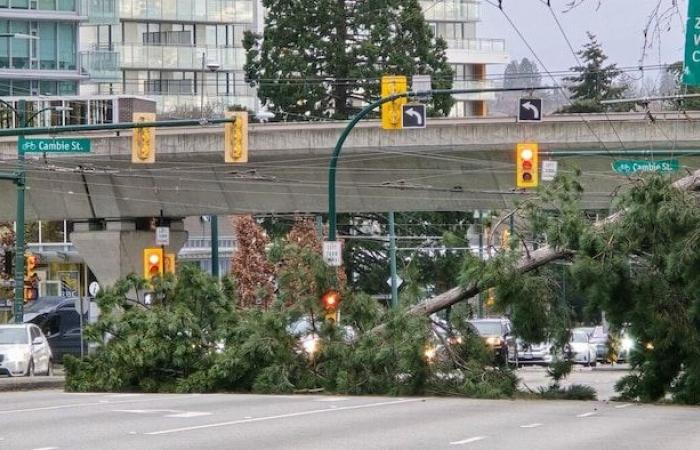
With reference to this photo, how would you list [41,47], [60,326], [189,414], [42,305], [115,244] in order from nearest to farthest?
[189,414] → [115,244] → [60,326] → [42,305] → [41,47]

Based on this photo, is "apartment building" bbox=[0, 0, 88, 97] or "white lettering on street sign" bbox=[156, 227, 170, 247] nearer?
"white lettering on street sign" bbox=[156, 227, 170, 247]

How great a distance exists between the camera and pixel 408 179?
169ft

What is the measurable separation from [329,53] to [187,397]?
43903 millimetres

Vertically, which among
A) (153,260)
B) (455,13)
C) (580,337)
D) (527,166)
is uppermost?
(455,13)

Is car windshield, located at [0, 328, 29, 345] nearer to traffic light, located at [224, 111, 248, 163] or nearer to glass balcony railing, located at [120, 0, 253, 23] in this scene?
traffic light, located at [224, 111, 248, 163]

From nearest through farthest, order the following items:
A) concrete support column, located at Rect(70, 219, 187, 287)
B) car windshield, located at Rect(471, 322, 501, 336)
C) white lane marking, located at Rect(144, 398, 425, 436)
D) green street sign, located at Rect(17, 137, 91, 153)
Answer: white lane marking, located at Rect(144, 398, 425, 436)
green street sign, located at Rect(17, 137, 91, 153)
car windshield, located at Rect(471, 322, 501, 336)
concrete support column, located at Rect(70, 219, 187, 287)

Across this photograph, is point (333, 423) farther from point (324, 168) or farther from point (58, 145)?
point (324, 168)

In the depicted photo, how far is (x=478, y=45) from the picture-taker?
11381 centimetres

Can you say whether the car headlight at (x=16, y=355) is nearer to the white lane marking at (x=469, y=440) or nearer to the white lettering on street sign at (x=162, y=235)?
the white lettering on street sign at (x=162, y=235)

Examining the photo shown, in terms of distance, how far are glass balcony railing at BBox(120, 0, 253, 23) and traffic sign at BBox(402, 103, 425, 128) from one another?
198 ft

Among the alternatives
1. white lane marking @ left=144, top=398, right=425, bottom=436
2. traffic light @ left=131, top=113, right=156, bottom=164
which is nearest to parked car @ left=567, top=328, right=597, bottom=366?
traffic light @ left=131, top=113, right=156, bottom=164

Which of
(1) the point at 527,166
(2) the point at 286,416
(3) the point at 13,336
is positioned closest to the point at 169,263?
(3) the point at 13,336

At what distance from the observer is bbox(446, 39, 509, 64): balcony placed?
112562mm

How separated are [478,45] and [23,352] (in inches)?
3068
